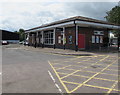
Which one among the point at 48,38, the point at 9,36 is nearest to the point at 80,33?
the point at 48,38

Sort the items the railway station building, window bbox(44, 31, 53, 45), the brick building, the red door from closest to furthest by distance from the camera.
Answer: the railway station building < the red door < window bbox(44, 31, 53, 45) < the brick building

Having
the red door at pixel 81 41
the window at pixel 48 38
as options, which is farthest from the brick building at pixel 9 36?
the red door at pixel 81 41

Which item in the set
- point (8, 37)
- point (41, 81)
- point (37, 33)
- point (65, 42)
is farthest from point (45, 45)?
point (8, 37)

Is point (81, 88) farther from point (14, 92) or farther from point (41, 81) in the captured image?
point (14, 92)

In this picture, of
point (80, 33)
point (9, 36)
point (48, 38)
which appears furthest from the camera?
point (9, 36)

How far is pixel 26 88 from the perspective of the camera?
15.9ft

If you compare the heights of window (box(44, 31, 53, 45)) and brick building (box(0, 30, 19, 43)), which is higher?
brick building (box(0, 30, 19, 43))

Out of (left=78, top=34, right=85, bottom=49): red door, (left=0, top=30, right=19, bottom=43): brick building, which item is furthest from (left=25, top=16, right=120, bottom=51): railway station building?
(left=0, top=30, right=19, bottom=43): brick building

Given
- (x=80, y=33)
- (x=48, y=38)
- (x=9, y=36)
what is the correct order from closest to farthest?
(x=80, y=33) → (x=48, y=38) → (x=9, y=36)

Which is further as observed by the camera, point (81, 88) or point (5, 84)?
point (5, 84)

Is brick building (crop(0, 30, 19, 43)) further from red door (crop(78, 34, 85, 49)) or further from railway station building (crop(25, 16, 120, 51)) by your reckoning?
red door (crop(78, 34, 85, 49))

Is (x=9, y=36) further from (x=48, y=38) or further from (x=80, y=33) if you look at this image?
(x=80, y=33)

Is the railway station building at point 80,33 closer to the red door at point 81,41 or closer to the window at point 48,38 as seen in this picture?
the red door at point 81,41

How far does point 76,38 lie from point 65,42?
2.58 m
